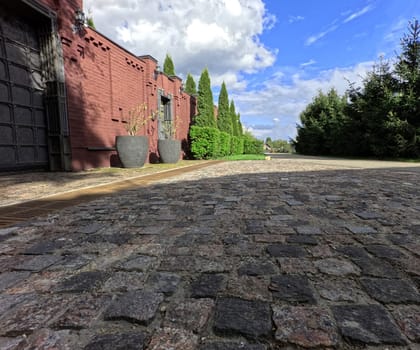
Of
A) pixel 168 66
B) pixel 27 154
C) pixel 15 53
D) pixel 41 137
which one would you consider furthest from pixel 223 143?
pixel 15 53

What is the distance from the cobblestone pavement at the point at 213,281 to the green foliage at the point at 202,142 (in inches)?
372

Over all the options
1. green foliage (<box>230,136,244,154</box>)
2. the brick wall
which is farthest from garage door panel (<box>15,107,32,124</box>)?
green foliage (<box>230,136,244,154</box>)

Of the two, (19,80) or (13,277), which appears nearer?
(13,277)

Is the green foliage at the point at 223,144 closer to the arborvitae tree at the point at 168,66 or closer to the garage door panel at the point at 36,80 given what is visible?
the arborvitae tree at the point at 168,66

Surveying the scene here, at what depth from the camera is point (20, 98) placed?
4.97 m

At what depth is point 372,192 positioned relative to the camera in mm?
3287

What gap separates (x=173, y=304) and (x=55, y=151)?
560 centimetres

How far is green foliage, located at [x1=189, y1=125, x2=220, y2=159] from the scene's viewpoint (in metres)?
11.6

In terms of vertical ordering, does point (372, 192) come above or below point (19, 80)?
below

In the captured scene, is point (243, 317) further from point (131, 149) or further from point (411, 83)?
point (411, 83)

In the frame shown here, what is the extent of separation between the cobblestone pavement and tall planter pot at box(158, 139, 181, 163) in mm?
6424

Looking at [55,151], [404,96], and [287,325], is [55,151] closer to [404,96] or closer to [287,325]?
[287,325]

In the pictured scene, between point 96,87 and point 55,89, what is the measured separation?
120cm

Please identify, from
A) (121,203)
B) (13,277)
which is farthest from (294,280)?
(121,203)
